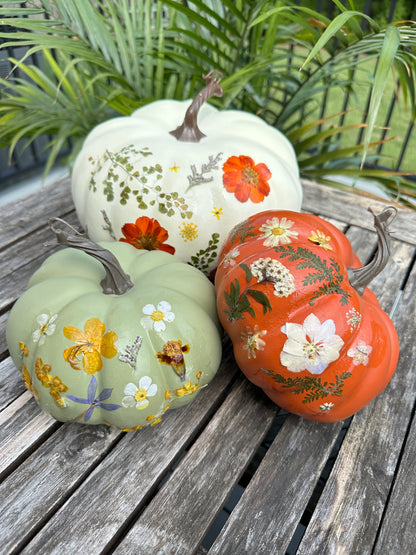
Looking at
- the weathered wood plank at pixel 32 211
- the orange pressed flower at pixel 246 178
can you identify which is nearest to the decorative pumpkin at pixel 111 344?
the orange pressed flower at pixel 246 178

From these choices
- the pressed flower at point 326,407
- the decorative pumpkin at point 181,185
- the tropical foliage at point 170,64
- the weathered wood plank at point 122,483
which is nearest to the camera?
the weathered wood plank at point 122,483

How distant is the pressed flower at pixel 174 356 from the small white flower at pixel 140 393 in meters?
0.04

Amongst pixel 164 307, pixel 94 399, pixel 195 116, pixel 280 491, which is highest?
pixel 195 116

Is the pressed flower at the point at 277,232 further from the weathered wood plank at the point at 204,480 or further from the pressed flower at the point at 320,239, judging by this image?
the weathered wood plank at the point at 204,480

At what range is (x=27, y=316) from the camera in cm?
70

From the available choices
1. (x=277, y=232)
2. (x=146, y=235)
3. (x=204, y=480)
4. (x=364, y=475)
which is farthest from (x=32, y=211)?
(x=364, y=475)

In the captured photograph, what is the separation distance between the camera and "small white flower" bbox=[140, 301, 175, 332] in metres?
0.68

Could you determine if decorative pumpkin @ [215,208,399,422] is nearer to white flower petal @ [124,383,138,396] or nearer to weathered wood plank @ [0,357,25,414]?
Result: white flower petal @ [124,383,138,396]

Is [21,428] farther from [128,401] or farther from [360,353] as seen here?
[360,353]

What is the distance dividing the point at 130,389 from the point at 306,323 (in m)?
0.29

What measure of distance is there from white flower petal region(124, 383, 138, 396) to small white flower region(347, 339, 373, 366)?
344mm

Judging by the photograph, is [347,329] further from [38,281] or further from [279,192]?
[38,281]

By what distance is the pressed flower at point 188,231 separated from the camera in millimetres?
897

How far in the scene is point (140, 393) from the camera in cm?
66
